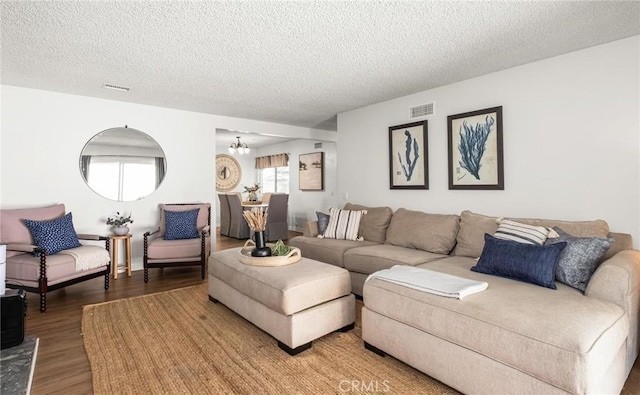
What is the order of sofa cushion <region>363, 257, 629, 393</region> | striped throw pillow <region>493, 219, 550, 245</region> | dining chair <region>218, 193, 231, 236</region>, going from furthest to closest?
1. dining chair <region>218, 193, 231, 236</region>
2. striped throw pillow <region>493, 219, 550, 245</region>
3. sofa cushion <region>363, 257, 629, 393</region>

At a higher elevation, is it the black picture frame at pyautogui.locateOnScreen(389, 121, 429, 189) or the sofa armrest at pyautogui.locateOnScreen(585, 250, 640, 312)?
the black picture frame at pyautogui.locateOnScreen(389, 121, 429, 189)

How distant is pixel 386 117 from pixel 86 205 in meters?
4.18

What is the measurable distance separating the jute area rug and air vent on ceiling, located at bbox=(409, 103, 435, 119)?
2.69 metres

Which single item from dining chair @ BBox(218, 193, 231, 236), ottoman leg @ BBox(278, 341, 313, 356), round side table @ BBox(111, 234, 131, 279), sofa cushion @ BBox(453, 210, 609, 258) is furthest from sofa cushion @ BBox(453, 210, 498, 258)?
dining chair @ BBox(218, 193, 231, 236)

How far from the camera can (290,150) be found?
8.62m

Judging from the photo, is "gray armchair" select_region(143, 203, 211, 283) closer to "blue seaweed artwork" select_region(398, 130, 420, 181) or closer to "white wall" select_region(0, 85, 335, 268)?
"white wall" select_region(0, 85, 335, 268)

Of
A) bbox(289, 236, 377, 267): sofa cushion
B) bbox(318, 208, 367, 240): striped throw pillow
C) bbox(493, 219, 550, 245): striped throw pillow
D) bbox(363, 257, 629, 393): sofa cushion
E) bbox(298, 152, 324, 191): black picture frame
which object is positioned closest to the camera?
bbox(363, 257, 629, 393): sofa cushion

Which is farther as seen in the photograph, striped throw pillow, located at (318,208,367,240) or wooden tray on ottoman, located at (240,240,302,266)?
striped throw pillow, located at (318,208,367,240)

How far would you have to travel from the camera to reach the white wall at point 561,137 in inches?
102

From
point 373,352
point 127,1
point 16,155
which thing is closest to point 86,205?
point 16,155

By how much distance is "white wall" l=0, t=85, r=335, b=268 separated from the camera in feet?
12.2

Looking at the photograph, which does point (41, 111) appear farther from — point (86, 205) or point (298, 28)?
point (298, 28)

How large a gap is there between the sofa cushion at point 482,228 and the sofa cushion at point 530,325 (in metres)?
0.73

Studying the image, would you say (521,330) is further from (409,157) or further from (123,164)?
(123,164)
